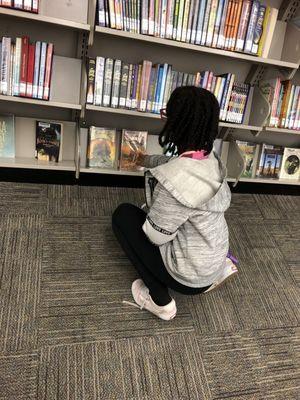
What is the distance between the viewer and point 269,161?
8.41 feet

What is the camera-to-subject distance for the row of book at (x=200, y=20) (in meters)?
1.83

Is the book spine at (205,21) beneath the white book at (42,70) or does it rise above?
above

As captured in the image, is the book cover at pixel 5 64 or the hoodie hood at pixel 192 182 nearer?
the hoodie hood at pixel 192 182

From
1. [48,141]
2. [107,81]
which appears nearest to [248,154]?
[107,81]

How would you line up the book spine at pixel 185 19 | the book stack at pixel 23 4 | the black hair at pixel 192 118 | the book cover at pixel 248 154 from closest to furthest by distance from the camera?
the black hair at pixel 192 118 → the book stack at pixel 23 4 → the book spine at pixel 185 19 → the book cover at pixel 248 154

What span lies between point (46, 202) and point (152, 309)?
3.26ft

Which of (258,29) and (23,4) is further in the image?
(258,29)

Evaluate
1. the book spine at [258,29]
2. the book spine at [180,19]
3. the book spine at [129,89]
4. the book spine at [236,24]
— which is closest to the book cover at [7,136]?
the book spine at [129,89]

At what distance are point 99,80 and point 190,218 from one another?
1110mm

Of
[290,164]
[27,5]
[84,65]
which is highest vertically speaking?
[27,5]

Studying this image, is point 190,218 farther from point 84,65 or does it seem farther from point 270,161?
point 270,161

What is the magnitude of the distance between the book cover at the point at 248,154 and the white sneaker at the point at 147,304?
1290mm

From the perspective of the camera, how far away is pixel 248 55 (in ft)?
6.70

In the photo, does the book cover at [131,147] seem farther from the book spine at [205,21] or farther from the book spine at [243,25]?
the book spine at [243,25]
